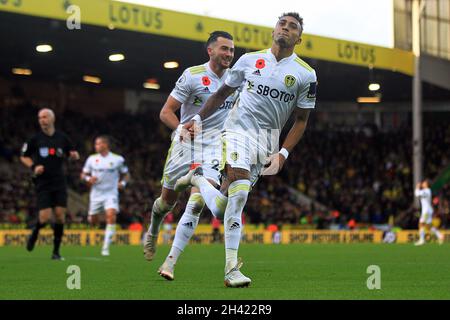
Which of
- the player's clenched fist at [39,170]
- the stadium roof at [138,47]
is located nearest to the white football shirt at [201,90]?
the player's clenched fist at [39,170]

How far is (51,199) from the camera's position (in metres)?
15.1

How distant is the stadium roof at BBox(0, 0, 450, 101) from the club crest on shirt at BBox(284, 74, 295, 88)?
17.9 metres

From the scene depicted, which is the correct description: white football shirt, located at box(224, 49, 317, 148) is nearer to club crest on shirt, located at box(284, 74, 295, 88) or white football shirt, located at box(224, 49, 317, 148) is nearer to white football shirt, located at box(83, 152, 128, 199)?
club crest on shirt, located at box(284, 74, 295, 88)

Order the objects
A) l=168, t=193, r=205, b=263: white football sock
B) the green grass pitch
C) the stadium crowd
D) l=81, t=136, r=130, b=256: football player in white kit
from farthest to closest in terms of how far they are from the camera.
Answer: the stadium crowd → l=81, t=136, r=130, b=256: football player in white kit → l=168, t=193, r=205, b=263: white football sock → the green grass pitch

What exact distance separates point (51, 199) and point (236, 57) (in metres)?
19.5

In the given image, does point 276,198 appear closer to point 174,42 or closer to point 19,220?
Result: point 174,42

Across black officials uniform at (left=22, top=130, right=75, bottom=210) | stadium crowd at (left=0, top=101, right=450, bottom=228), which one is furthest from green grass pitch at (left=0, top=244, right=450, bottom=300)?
stadium crowd at (left=0, top=101, right=450, bottom=228)

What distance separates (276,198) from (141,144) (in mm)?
6675

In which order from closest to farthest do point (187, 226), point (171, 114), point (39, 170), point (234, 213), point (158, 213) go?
point (234, 213)
point (187, 226)
point (171, 114)
point (158, 213)
point (39, 170)

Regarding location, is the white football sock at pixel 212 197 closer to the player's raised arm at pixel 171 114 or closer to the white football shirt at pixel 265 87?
the white football shirt at pixel 265 87

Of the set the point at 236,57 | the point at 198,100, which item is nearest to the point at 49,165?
the point at 198,100

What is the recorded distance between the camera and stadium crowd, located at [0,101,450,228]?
3619 centimetres

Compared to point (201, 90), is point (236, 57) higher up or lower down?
higher up

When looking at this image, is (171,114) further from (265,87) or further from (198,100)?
(265,87)
